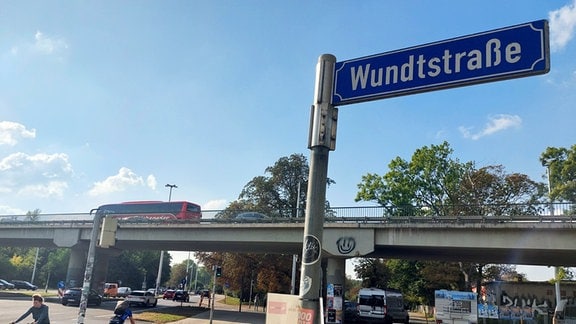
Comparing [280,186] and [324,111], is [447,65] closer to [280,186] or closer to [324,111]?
[324,111]

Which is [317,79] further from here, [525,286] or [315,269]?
[525,286]

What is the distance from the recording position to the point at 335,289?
2792cm

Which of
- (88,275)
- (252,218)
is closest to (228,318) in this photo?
(252,218)

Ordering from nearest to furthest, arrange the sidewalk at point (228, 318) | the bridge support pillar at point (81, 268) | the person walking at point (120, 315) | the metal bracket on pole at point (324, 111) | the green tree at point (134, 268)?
the metal bracket on pole at point (324, 111) → the person walking at point (120, 315) → the sidewalk at point (228, 318) → the bridge support pillar at point (81, 268) → the green tree at point (134, 268)

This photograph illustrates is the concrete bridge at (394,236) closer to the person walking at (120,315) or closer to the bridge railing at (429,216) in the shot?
the bridge railing at (429,216)

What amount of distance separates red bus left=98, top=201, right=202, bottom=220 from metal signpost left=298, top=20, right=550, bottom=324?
34254 mm

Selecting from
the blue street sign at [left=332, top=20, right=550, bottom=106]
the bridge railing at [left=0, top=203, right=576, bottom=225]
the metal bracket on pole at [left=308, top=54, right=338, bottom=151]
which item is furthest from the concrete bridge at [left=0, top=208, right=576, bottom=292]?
the metal bracket on pole at [left=308, top=54, right=338, bottom=151]

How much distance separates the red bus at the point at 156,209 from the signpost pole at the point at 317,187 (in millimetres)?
34174

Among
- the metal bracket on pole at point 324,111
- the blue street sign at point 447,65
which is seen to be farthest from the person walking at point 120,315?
the blue street sign at point 447,65

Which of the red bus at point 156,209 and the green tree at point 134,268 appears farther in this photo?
the green tree at point 134,268

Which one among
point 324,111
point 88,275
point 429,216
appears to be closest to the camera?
point 324,111

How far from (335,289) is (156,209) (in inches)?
873

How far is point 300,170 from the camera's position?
2028 inches

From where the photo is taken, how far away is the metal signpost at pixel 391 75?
465 centimetres
